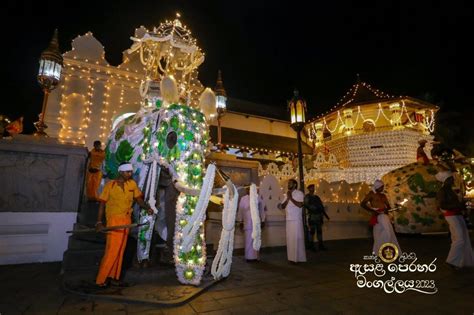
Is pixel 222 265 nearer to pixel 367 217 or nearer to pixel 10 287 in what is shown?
pixel 10 287

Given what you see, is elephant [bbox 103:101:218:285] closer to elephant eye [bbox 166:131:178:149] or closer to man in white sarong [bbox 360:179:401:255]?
elephant eye [bbox 166:131:178:149]

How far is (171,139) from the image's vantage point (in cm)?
423

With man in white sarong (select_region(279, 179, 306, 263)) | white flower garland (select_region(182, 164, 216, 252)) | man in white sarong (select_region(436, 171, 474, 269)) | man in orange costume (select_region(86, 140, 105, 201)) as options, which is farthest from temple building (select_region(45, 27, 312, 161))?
man in white sarong (select_region(436, 171, 474, 269))

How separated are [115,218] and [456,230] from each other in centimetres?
644

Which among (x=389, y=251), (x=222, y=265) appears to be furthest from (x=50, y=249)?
A: (x=389, y=251)

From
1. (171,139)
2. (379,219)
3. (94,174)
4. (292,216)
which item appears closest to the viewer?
(171,139)

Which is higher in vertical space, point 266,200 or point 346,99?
point 346,99

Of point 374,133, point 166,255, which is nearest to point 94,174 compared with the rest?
point 166,255

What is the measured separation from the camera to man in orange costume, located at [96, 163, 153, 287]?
3770 millimetres

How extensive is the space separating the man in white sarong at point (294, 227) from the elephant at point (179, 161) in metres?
2.85

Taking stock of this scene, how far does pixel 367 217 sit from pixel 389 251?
5.34 metres

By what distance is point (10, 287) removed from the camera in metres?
3.79

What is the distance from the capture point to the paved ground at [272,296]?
3.11 meters

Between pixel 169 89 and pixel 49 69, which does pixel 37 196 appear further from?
pixel 49 69
